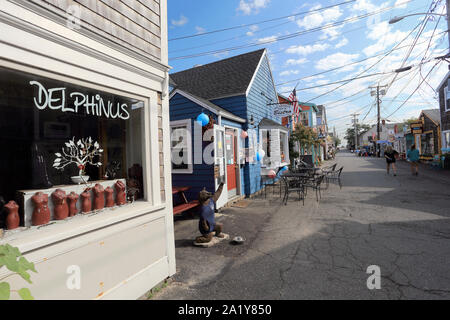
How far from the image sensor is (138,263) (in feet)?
9.36

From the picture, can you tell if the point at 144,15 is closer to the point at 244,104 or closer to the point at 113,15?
the point at 113,15

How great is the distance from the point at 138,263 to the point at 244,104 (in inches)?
266

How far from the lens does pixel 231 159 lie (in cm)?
796

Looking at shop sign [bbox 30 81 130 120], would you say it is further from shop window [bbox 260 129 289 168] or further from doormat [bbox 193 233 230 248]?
shop window [bbox 260 129 289 168]

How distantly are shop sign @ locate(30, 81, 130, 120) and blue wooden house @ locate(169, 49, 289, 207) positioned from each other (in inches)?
150

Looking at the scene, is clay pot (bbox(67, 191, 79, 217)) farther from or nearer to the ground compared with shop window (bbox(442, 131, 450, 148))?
nearer to the ground

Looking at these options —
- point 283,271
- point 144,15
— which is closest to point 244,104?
point 144,15

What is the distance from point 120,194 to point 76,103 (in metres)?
1.22

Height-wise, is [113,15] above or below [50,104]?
above

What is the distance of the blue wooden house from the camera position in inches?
272
